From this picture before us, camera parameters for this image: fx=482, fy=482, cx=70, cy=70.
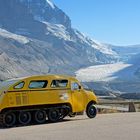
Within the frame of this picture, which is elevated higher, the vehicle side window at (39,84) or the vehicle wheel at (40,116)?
the vehicle side window at (39,84)

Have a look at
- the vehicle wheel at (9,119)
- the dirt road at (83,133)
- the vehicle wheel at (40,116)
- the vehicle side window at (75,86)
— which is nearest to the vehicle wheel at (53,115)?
the vehicle wheel at (40,116)

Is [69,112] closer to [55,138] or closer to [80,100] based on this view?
[80,100]

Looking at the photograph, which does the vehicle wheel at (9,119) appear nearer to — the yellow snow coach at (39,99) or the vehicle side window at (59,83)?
the yellow snow coach at (39,99)

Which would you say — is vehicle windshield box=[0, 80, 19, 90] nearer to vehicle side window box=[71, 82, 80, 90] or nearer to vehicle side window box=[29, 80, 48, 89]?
vehicle side window box=[29, 80, 48, 89]

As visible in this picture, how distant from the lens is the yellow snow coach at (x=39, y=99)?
67.9 feet

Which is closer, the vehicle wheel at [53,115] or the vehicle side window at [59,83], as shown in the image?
the vehicle wheel at [53,115]

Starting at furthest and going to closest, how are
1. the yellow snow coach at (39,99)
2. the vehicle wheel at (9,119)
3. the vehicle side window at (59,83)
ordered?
the vehicle side window at (59,83) → the yellow snow coach at (39,99) → the vehicle wheel at (9,119)

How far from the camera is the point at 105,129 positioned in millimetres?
17422

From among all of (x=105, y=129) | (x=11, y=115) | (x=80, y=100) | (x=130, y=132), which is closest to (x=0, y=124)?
(x=11, y=115)

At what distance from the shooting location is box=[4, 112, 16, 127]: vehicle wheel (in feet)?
66.9

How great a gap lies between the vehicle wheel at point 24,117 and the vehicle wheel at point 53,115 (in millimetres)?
1120

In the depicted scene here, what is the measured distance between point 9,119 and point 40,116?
1.50 metres

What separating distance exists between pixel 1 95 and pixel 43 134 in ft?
16.5

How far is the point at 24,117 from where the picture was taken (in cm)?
2089
